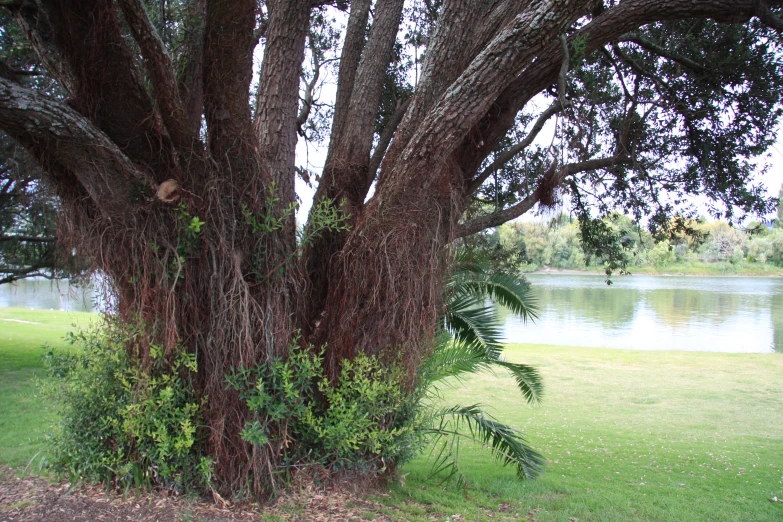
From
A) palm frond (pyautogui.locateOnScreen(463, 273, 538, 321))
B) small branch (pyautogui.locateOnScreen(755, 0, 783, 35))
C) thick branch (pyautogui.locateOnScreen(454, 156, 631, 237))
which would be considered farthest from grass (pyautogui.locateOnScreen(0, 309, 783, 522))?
small branch (pyautogui.locateOnScreen(755, 0, 783, 35))

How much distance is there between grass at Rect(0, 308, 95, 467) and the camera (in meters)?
6.45

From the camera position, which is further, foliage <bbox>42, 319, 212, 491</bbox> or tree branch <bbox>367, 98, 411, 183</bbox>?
tree branch <bbox>367, 98, 411, 183</bbox>

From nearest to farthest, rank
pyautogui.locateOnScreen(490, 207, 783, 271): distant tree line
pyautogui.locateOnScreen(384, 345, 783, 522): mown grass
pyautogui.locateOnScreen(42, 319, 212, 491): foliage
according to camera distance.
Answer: pyautogui.locateOnScreen(42, 319, 212, 491): foliage, pyautogui.locateOnScreen(384, 345, 783, 522): mown grass, pyautogui.locateOnScreen(490, 207, 783, 271): distant tree line

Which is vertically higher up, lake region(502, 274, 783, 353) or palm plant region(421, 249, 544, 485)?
palm plant region(421, 249, 544, 485)

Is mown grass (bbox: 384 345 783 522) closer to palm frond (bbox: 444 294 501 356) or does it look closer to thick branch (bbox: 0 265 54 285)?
palm frond (bbox: 444 294 501 356)

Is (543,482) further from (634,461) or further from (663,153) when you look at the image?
(663,153)

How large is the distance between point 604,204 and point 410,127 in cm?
560

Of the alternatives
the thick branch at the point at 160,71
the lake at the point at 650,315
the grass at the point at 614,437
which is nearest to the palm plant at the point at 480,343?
the grass at the point at 614,437

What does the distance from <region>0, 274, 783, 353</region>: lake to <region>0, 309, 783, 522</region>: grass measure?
2737 millimetres

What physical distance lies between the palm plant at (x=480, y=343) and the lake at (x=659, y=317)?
9.77m

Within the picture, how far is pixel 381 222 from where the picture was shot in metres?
4.44

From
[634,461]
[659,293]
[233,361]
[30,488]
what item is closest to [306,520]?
[233,361]

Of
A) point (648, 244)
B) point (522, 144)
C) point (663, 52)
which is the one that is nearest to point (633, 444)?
point (648, 244)

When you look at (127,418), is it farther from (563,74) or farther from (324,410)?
(563,74)
